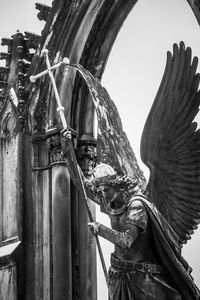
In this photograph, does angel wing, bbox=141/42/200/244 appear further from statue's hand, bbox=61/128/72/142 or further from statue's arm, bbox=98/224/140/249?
statue's hand, bbox=61/128/72/142

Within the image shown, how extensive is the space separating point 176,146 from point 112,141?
0.57 m

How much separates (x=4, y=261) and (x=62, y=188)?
0.88 metres

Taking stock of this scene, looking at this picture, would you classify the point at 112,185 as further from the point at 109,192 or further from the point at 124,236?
the point at 124,236

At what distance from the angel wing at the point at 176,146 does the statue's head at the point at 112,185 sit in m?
0.22

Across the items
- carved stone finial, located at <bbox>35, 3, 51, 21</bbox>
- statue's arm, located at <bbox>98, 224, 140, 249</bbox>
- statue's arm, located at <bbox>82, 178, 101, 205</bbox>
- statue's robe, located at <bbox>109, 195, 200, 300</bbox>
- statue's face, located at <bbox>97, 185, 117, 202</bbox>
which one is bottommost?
statue's robe, located at <bbox>109, 195, 200, 300</bbox>

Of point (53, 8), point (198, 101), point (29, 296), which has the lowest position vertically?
point (29, 296)

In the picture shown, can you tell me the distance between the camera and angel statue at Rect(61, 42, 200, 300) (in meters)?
5.38

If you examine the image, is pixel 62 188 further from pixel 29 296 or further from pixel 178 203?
pixel 178 203

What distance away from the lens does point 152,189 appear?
5656mm

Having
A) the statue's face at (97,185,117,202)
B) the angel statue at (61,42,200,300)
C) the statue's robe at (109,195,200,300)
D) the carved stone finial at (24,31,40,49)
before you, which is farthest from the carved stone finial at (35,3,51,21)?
the statue's robe at (109,195,200,300)

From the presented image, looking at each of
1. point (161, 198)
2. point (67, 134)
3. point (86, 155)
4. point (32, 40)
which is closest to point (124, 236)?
point (161, 198)

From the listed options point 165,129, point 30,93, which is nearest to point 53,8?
point 30,93

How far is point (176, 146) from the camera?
5559 millimetres

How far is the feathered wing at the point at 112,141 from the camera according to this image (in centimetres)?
572
